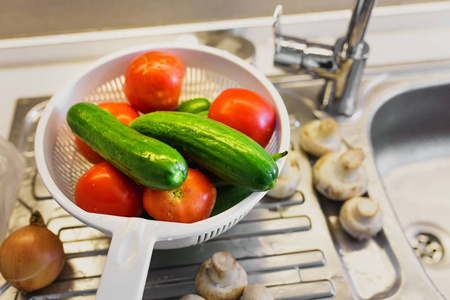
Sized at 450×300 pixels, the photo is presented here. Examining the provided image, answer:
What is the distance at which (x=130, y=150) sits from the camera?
19.1 inches

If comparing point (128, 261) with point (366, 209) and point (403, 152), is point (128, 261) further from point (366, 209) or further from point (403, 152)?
point (403, 152)

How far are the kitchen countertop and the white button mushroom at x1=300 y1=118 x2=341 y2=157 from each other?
0.20 meters

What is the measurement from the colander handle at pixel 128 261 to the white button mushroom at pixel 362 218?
→ 0.32 metres

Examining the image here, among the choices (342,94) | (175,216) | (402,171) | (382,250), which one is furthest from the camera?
(402,171)

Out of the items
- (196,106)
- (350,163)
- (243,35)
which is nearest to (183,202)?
(196,106)

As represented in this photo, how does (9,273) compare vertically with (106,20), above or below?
below

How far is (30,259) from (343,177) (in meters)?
0.48

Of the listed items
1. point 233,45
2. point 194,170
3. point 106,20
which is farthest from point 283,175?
point 106,20

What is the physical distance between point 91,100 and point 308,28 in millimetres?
511

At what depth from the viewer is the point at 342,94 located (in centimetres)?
76

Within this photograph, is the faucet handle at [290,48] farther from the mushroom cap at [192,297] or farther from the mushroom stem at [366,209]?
the mushroom cap at [192,297]

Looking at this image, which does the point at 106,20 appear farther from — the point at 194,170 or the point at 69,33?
the point at 194,170

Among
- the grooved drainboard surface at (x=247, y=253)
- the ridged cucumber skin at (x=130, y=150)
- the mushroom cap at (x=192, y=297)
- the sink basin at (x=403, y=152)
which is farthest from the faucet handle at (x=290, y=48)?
the mushroom cap at (x=192, y=297)

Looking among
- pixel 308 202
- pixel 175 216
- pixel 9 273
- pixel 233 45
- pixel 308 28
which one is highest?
pixel 308 28
